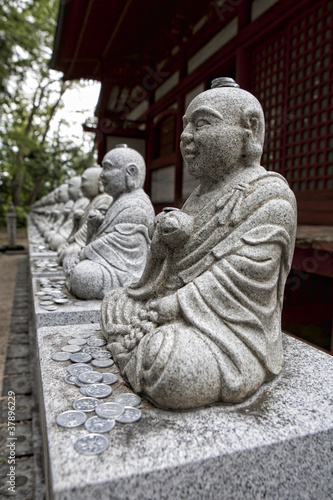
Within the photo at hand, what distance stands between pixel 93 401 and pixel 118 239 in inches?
83.1

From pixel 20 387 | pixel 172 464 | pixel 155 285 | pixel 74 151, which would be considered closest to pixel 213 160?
pixel 155 285

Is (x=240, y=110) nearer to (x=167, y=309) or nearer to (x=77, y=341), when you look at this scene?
(x=167, y=309)

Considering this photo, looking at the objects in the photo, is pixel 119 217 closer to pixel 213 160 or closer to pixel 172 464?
pixel 213 160

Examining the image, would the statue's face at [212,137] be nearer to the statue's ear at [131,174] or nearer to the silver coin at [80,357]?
the silver coin at [80,357]

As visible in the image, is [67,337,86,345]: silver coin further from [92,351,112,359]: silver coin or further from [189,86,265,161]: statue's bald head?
[189,86,265,161]: statue's bald head

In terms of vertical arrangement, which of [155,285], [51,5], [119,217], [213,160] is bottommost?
[155,285]

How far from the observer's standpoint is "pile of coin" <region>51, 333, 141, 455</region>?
169 centimetres

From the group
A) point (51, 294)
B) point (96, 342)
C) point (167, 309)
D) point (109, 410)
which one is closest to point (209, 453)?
point (109, 410)

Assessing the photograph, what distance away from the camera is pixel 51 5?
18.3 metres

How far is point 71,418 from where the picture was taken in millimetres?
1828

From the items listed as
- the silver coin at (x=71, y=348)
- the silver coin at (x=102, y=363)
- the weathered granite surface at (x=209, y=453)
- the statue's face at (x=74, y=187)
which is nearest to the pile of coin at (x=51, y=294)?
the silver coin at (x=71, y=348)

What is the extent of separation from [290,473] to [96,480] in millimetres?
844

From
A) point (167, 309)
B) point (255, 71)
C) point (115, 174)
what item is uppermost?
point (255, 71)

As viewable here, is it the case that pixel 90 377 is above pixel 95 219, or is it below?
below
